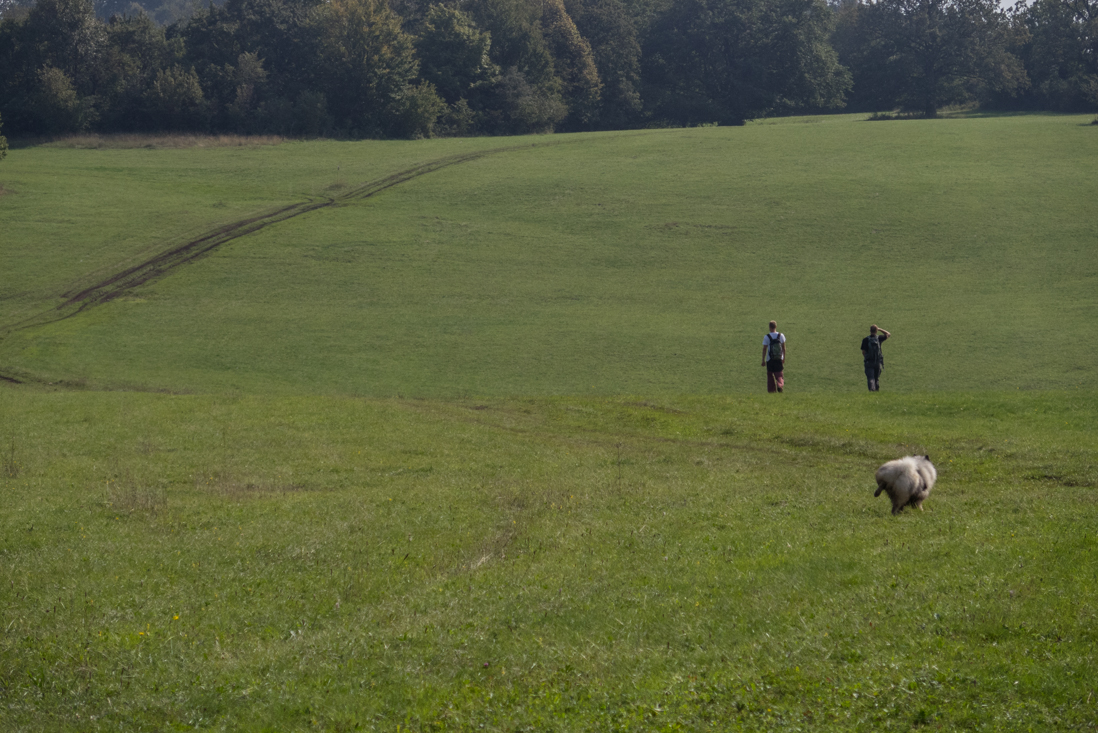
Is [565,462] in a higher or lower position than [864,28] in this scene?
lower

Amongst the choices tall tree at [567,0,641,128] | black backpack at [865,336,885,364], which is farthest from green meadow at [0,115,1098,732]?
tall tree at [567,0,641,128]

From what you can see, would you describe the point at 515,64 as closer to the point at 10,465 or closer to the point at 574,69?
the point at 574,69

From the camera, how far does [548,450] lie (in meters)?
24.2

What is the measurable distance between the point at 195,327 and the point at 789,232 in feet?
115

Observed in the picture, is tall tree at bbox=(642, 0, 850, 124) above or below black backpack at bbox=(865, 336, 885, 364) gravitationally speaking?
above

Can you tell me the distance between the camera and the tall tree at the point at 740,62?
10500 cm

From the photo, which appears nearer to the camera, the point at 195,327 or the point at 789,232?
the point at 195,327

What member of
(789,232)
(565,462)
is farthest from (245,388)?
(789,232)

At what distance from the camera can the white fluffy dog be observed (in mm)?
14797

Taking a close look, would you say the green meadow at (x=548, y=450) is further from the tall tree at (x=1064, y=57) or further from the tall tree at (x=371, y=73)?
the tall tree at (x=1064, y=57)

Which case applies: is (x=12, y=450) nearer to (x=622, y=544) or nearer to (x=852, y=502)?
(x=622, y=544)

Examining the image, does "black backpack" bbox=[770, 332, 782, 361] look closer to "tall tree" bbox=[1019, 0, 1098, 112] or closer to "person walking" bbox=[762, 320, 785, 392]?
"person walking" bbox=[762, 320, 785, 392]

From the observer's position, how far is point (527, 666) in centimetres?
1020

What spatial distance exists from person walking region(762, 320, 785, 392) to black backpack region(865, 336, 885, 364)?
2.86m
